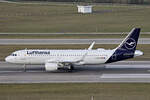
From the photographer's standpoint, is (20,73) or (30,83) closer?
(30,83)

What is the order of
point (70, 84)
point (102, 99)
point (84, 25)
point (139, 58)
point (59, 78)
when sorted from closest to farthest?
point (102, 99), point (70, 84), point (59, 78), point (139, 58), point (84, 25)

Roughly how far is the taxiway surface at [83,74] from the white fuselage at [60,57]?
121 centimetres

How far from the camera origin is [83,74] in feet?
153

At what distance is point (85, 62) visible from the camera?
48.3 m

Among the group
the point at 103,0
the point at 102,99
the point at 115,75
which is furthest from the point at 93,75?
the point at 103,0

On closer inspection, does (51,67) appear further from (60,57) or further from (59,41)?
(59,41)

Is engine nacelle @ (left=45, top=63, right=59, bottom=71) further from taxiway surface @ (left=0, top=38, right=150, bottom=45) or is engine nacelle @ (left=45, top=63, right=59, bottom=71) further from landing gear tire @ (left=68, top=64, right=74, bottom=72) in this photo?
taxiway surface @ (left=0, top=38, right=150, bottom=45)

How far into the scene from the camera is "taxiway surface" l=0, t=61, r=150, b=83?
43.1 metres

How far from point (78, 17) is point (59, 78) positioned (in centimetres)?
8180

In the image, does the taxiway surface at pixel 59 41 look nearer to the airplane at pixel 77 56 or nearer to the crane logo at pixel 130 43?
the airplane at pixel 77 56

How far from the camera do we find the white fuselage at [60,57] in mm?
48156

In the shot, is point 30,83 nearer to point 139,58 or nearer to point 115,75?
point 115,75

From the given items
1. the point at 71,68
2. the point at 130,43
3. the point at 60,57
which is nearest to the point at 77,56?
the point at 71,68

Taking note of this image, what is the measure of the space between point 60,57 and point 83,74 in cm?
391
